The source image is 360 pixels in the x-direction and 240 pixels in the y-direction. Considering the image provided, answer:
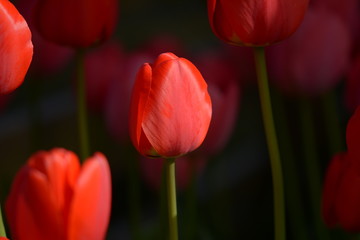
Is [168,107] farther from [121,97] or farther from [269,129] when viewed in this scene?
[121,97]

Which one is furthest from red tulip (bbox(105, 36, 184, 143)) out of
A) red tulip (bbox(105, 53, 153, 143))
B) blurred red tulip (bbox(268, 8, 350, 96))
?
blurred red tulip (bbox(268, 8, 350, 96))

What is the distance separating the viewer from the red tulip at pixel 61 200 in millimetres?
416

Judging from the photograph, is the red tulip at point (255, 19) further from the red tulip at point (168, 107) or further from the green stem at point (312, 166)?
the green stem at point (312, 166)

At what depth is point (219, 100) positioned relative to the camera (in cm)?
→ 59

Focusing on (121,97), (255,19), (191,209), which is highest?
(255,19)

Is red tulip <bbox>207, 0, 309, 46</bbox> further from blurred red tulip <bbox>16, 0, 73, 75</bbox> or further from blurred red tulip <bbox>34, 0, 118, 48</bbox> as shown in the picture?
blurred red tulip <bbox>16, 0, 73, 75</bbox>

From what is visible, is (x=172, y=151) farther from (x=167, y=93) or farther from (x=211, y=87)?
(x=211, y=87)

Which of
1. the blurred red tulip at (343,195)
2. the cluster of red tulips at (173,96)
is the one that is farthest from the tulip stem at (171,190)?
the blurred red tulip at (343,195)

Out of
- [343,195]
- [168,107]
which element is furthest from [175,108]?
[343,195]

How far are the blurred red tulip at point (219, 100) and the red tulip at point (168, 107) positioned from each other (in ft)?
0.43

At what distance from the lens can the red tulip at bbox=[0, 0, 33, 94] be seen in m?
0.43

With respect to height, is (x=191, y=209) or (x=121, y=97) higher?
(x=121, y=97)

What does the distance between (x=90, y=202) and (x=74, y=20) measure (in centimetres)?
17

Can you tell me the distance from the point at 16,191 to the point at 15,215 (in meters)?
0.01
